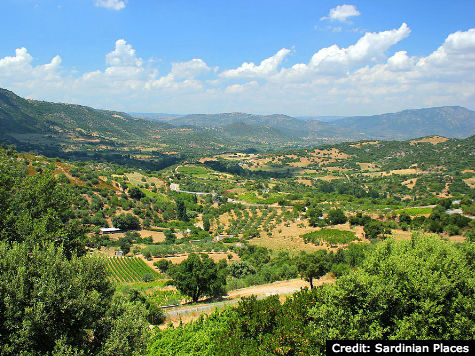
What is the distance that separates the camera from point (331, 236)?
48469 millimetres

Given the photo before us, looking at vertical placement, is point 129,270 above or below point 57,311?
below

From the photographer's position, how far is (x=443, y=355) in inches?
336

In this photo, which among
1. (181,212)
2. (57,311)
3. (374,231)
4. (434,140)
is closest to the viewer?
(57,311)

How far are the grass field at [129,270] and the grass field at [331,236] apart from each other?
2634 cm

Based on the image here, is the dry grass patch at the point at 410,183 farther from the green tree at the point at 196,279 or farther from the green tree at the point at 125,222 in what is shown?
the green tree at the point at 196,279

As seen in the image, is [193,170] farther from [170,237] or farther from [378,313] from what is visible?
[378,313]

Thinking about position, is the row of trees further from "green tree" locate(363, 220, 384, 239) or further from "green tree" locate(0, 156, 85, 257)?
"green tree" locate(363, 220, 384, 239)

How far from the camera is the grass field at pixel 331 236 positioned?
150 feet

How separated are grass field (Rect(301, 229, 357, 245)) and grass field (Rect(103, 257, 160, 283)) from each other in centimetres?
2634

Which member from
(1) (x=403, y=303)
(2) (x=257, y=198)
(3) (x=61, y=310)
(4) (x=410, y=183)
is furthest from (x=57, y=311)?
(4) (x=410, y=183)

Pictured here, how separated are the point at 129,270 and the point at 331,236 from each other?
32.0m

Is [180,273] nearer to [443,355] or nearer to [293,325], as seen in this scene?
[293,325]

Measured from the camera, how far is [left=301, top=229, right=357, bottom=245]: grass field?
45.7 meters

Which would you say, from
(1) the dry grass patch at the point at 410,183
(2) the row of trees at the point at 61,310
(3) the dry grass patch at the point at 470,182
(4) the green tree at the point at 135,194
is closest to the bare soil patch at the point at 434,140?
(1) the dry grass patch at the point at 410,183
